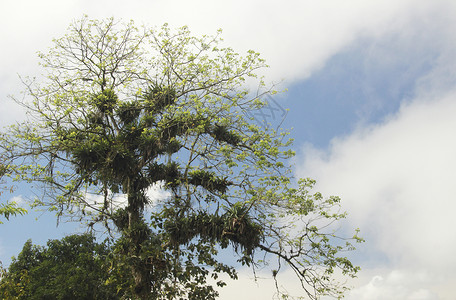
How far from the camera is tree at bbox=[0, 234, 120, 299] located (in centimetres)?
1505

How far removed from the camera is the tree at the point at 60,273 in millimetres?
15047

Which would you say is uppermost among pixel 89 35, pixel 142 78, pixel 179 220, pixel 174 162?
pixel 89 35

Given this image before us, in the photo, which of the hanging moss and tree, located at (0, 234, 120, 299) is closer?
the hanging moss

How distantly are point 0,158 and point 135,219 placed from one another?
17.7ft

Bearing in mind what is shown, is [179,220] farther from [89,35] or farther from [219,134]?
[89,35]

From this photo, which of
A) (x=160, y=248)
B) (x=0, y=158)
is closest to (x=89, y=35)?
(x=0, y=158)

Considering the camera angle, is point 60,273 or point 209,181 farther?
point 60,273

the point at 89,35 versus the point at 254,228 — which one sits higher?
the point at 89,35

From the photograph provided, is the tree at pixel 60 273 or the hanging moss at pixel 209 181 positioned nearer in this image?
the hanging moss at pixel 209 181

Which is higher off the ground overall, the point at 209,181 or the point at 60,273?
the point at 209,181

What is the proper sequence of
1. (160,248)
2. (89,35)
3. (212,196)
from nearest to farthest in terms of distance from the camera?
1. (160,248)
2. (212,196)
3. (89,35)

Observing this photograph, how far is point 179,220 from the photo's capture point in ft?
39.5

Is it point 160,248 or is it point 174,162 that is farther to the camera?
point 174,162

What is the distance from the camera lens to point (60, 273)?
17.5 m
